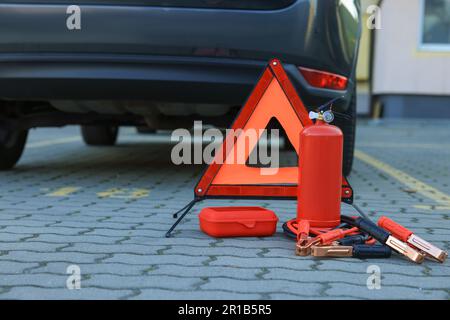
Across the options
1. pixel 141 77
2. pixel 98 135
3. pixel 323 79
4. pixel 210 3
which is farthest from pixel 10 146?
pixel 98 135

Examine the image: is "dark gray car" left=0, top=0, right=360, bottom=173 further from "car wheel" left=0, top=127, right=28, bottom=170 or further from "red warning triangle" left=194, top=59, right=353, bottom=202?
"car wheel" left=0, top=127, right=28, bottom=170

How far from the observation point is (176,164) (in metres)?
6.32

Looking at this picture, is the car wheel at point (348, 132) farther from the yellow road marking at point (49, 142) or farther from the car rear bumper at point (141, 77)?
the yellow road marking at point (49, 142)

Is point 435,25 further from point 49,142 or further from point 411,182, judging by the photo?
point 411,182

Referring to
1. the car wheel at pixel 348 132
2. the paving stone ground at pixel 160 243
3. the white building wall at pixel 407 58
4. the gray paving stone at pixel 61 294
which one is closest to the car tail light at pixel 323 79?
the car wheel at pixel 348 132

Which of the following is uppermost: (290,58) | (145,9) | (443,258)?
(145,9)

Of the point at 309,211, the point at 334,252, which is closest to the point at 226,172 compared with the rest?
the point at 309,211

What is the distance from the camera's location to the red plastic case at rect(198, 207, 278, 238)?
128 inches

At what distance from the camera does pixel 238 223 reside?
10.7ft

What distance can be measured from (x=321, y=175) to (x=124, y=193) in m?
1.77

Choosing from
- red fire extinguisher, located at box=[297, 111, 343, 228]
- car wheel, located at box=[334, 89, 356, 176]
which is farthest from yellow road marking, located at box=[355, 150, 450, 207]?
red fire extinguisher, located at box=[297, 111, 343, 228]
